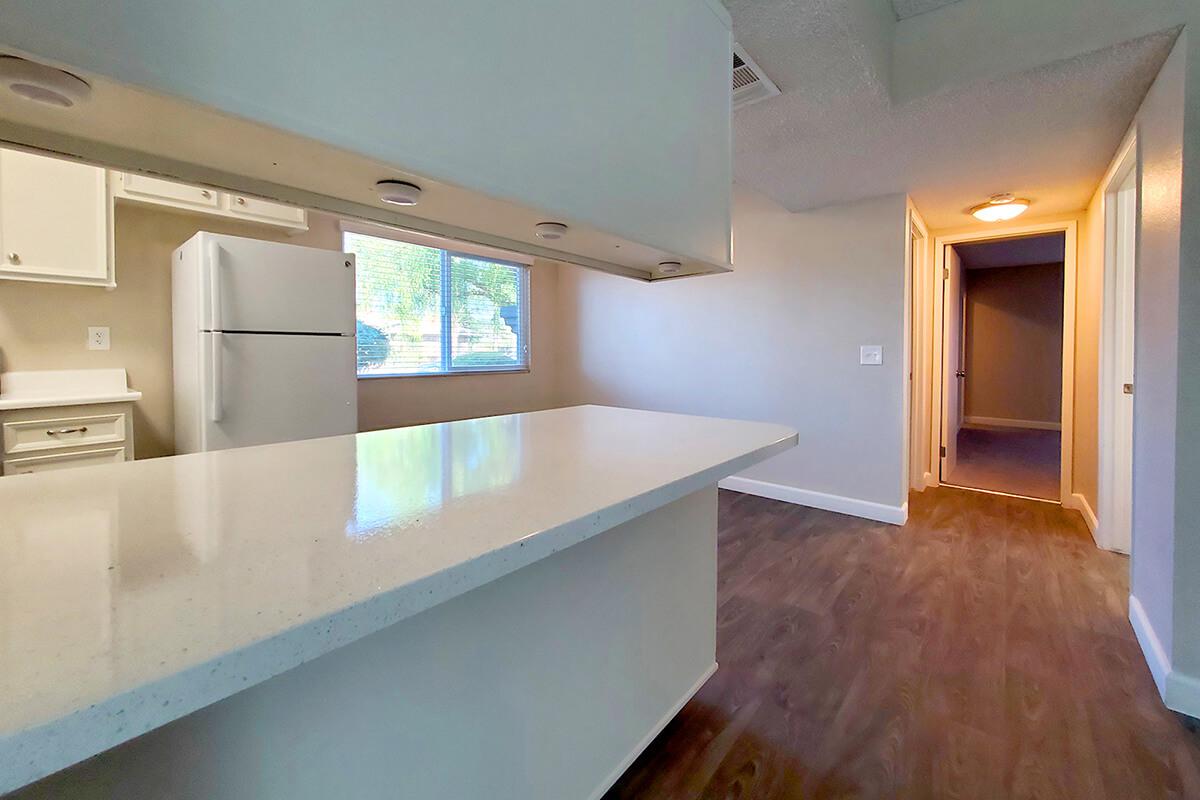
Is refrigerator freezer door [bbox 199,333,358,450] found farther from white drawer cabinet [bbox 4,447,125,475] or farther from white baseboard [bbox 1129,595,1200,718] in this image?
white baseboard [bbox 1129,595,1200,718]

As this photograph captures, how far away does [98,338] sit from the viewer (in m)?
2.53

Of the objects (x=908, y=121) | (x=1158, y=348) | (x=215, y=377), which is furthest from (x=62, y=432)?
(x=1158, y=348)

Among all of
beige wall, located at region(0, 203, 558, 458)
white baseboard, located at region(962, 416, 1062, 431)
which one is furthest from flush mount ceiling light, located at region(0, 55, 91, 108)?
white baseboard, located at region(962, 416, 1062, 431)

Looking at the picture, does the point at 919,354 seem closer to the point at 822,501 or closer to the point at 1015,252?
the point at 822,501

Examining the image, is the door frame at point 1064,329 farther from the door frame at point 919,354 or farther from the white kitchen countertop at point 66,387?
the white kitchen countertop at point 66,387

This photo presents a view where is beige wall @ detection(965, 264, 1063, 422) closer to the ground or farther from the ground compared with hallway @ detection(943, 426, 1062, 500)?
farther from the ground

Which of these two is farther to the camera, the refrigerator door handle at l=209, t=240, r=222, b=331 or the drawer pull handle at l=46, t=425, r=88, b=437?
the refrigerator door handle at l=209, t=240, r=222, b=331

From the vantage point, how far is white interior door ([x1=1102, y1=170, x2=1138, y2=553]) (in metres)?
2.64

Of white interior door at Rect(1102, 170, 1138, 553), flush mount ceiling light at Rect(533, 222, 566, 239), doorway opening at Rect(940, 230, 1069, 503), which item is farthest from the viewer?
doorway opening at Rect(940, 230, 1069, 503)

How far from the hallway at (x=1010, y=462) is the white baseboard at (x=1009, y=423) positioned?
24 cm

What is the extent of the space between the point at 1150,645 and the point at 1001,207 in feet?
8.68

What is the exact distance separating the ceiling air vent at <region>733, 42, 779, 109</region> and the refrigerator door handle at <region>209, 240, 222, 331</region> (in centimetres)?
232

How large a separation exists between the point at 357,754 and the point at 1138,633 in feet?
8.88

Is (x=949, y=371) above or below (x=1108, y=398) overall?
above
